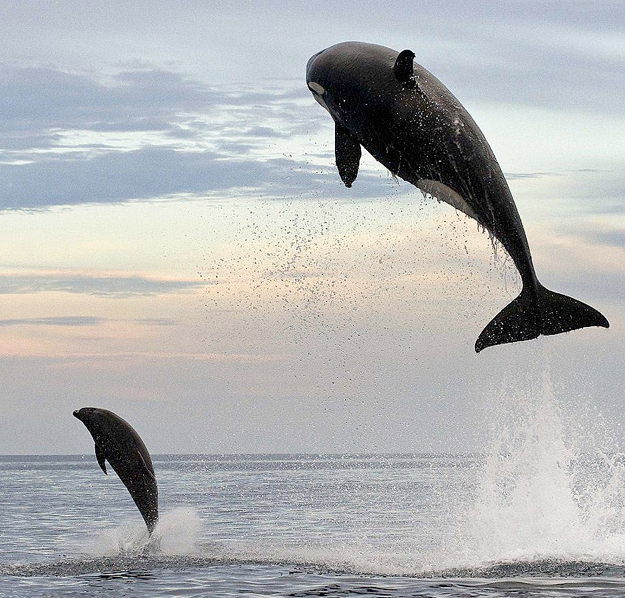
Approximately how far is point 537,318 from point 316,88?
12.3 ft

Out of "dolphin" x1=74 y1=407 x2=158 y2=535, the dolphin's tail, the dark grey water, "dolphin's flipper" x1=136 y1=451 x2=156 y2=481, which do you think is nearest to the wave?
the dark grey water

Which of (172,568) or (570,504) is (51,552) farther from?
(570,504)

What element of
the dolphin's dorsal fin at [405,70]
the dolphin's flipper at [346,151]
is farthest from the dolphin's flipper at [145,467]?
the dolphin's dorsal fin at [405,70]

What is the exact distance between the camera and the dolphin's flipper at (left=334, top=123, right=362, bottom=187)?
1195cm

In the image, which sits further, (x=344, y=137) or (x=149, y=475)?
(x=149, y=475)

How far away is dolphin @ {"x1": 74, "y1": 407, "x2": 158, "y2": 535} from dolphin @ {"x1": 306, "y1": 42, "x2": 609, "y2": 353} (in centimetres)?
1001

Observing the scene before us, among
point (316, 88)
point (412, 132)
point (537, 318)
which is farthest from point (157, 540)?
point (412, 132)

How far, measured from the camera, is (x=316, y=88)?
1175 centimetres

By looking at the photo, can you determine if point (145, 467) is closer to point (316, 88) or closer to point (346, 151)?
point (346, 151)

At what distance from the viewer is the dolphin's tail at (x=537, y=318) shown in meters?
12.7

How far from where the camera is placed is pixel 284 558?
19359mm

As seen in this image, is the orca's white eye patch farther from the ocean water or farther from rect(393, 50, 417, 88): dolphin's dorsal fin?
the ocean water

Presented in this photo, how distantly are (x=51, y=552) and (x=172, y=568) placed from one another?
5954 mm

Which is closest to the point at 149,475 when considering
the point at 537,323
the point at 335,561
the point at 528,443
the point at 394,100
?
the point at 335,561
